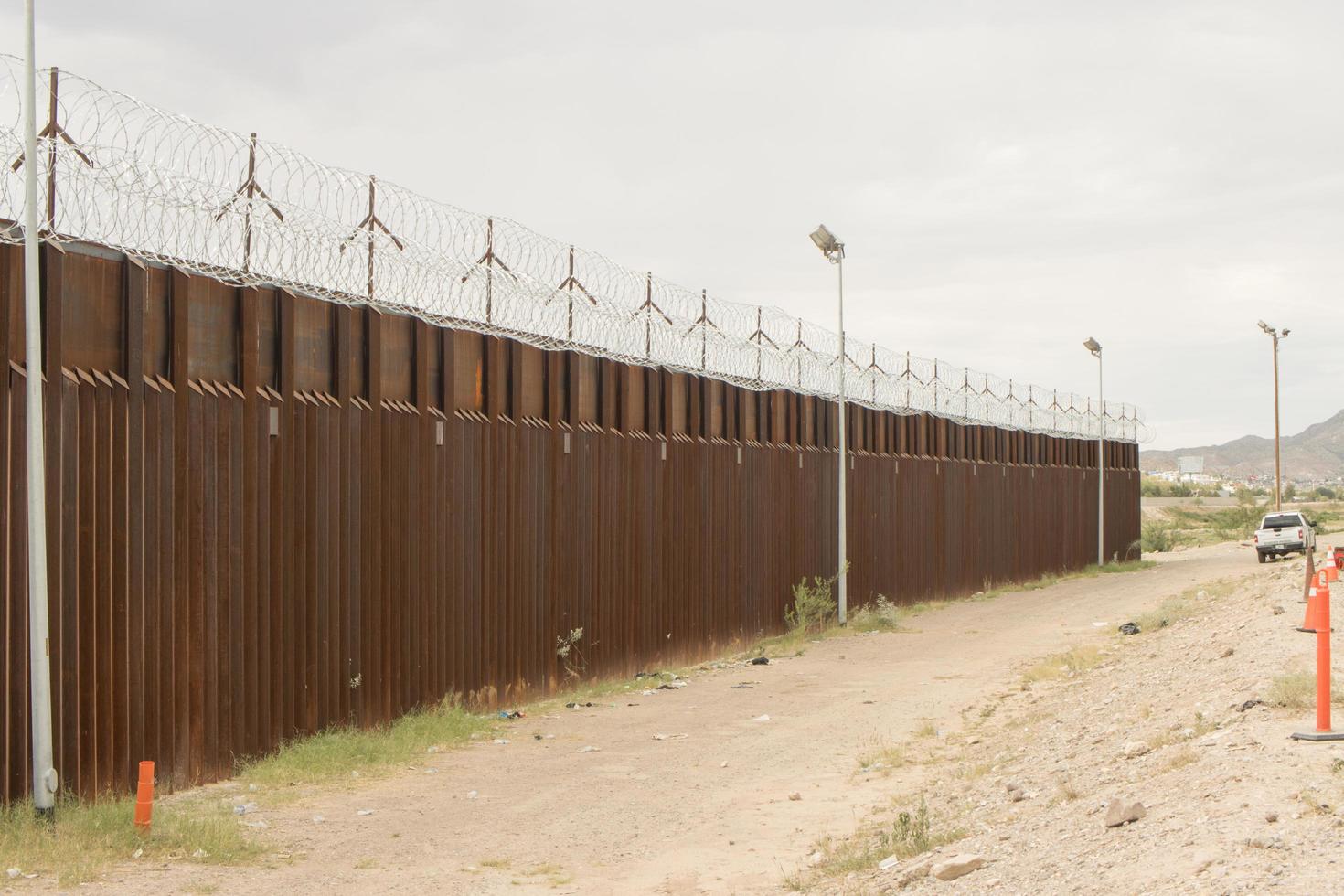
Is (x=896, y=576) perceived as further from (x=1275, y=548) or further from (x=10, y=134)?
(x=10, y=134)

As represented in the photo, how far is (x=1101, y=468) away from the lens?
43938 millimetres

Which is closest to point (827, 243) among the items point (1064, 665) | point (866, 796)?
point (1064, 665)

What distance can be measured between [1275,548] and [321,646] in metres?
34.2

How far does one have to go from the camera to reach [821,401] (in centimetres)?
2545

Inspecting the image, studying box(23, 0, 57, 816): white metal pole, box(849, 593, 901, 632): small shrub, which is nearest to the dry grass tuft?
box(849, 593, 901, 632): small shrub

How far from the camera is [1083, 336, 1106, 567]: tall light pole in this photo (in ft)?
141

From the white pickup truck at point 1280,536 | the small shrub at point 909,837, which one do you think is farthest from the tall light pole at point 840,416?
the white pickup truck at point 1280,536

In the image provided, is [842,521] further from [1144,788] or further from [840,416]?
[1144,788]

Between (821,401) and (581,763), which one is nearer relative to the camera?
(581,763)

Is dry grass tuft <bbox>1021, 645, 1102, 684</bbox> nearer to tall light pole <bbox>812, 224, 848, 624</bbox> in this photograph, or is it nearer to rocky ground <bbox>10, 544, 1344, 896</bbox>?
rocky ground <bbox>10, 544, 1344, 896</bbox>

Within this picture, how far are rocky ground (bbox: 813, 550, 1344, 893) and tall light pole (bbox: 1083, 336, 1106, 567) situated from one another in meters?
29.2

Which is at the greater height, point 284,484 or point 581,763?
point 284,484

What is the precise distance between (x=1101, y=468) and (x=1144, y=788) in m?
37.7

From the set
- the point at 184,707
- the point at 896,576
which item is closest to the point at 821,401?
the point at 896,576
